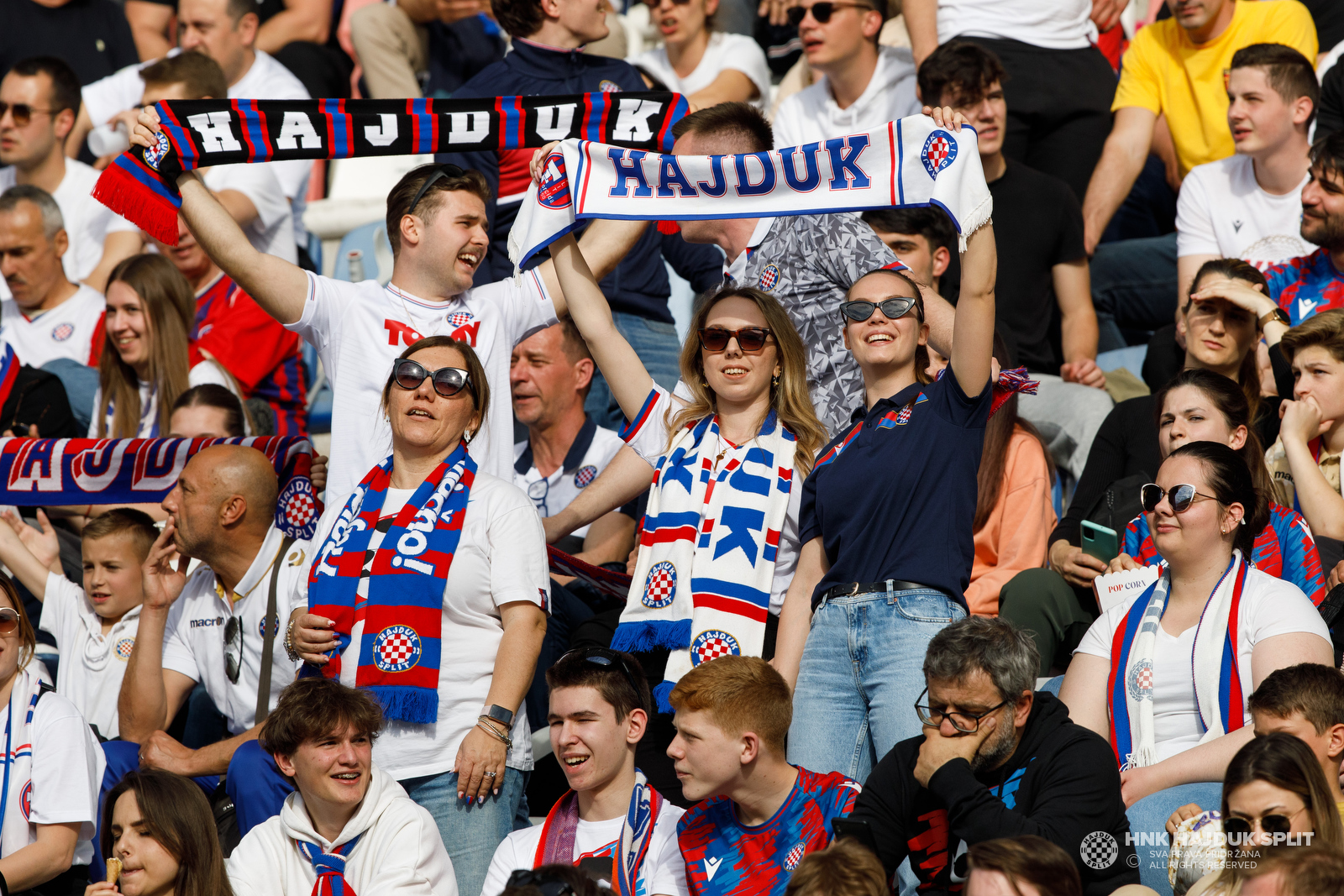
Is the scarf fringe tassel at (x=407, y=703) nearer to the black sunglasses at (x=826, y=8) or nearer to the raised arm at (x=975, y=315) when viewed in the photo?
the raised arm at (x=975, y=315)

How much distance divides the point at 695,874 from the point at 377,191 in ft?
25.6

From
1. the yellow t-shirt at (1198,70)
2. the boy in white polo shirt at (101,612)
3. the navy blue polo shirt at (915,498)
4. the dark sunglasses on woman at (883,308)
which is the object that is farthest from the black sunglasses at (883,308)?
the yellow t-shirt at (1198,70)

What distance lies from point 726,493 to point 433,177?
1.61 meters

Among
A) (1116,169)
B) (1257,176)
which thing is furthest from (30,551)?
(1257,176)

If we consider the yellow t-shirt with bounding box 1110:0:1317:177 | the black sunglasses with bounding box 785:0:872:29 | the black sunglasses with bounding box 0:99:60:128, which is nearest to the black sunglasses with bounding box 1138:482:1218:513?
the black sunglasses with bounding box 785:0:872:29

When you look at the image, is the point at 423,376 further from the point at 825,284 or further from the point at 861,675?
the point at 861,675

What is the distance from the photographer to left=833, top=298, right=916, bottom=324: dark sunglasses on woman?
484 cm

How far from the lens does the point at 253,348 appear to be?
8.05 m

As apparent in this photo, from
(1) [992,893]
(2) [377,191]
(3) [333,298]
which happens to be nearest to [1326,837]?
(1) [992,893]

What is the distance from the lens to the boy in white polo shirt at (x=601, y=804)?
4.46 m

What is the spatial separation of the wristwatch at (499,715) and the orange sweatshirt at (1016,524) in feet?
6.06

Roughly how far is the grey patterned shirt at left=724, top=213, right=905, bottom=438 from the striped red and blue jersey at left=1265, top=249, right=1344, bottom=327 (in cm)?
200

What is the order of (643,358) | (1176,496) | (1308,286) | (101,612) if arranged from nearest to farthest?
1. (1176,496)
2. (101,612)
3. (1308,286)
4. (643,358)

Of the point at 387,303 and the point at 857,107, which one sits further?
the point at 857,107
